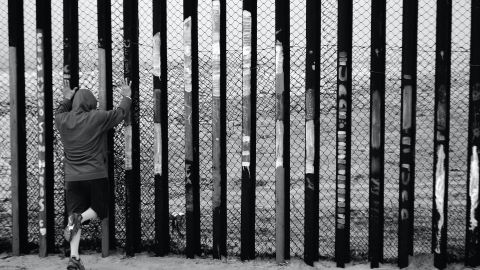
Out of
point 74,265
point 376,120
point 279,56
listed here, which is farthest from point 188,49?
point 74,265

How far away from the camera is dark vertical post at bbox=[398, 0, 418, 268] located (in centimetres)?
396

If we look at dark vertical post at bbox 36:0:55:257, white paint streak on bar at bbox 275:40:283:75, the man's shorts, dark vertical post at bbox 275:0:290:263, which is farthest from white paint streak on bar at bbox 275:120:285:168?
dark vertical post at bbox 36:0:55:257

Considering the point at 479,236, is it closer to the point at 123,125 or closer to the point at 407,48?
the point at 407,48

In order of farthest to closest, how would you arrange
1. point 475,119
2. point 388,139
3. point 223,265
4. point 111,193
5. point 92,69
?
point 388,139
point 92,69
point 111,193
point 223,265
point 475,119

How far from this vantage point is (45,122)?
14.8 ft

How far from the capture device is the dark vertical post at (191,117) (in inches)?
167

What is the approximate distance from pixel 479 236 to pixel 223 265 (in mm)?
2173

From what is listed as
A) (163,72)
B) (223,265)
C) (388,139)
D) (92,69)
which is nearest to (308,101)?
(163,72)

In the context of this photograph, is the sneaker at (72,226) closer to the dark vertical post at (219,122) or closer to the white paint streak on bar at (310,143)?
the dark vertical post at (219,122)

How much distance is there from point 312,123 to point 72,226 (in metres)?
2.22

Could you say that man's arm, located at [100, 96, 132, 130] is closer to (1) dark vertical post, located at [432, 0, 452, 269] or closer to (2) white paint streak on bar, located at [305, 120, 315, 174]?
(2) white paint streak on bar, located at [305, 120, 315, 174]

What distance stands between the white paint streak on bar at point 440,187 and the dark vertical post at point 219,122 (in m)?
1.80

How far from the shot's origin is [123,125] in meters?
4.47

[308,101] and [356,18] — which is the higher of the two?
[356,18]
